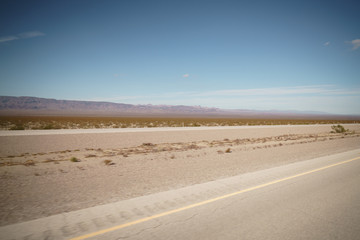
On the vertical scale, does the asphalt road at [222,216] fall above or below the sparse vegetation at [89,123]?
above

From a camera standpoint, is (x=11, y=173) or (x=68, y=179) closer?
(x=68, y=179)

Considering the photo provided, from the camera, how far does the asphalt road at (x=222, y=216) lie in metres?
3.33

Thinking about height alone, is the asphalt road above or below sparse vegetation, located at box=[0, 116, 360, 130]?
above

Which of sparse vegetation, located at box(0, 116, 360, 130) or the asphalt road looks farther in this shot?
sparse vegetation, located at box(0, 116, 360, 130)

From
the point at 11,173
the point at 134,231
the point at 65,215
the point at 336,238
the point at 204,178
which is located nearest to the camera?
the point at 336,238

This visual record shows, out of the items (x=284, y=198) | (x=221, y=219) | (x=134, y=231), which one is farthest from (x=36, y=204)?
(x=284, y=198)

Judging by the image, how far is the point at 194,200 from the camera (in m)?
4.77

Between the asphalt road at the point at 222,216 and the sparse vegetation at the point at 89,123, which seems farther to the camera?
the sparse vegetation at the point at 89,123

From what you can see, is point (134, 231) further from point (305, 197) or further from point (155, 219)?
point (305, 197)

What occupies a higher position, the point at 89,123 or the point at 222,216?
the point at 222,216

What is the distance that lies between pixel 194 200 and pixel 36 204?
394 cm

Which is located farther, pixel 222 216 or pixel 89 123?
pixel 89 123

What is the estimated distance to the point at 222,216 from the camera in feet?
12.8

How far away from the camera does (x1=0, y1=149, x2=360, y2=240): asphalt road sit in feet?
10.9
